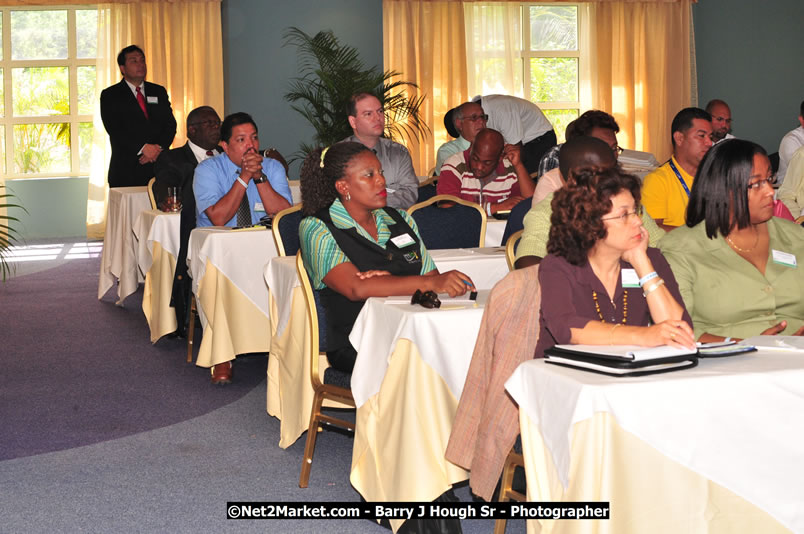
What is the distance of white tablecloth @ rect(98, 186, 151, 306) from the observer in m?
7.07

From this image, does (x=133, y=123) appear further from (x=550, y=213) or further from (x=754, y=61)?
(x=754, y=61)

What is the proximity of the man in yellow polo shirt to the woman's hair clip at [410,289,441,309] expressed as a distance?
1531 mm

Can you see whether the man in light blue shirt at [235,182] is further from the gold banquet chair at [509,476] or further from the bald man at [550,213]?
the gold banquet chair at [509,476]

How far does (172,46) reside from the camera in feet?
37.5

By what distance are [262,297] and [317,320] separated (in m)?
1.53

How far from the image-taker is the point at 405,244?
3465mm

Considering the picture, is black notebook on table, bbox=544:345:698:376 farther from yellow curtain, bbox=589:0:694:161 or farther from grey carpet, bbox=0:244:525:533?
yellow curtain, bbox=589:0:694:161

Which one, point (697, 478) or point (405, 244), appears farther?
point (405, 244)

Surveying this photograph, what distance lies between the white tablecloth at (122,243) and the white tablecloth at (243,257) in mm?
2427

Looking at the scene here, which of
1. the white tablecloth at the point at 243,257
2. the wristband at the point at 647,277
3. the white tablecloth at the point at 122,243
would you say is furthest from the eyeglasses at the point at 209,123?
the wristband at the point at 647,277

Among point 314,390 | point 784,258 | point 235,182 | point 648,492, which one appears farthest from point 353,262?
point 235,182

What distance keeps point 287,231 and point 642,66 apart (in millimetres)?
9295

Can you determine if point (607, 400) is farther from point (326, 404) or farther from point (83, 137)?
point (83, 137)

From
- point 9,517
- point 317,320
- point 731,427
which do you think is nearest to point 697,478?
point 731,427
